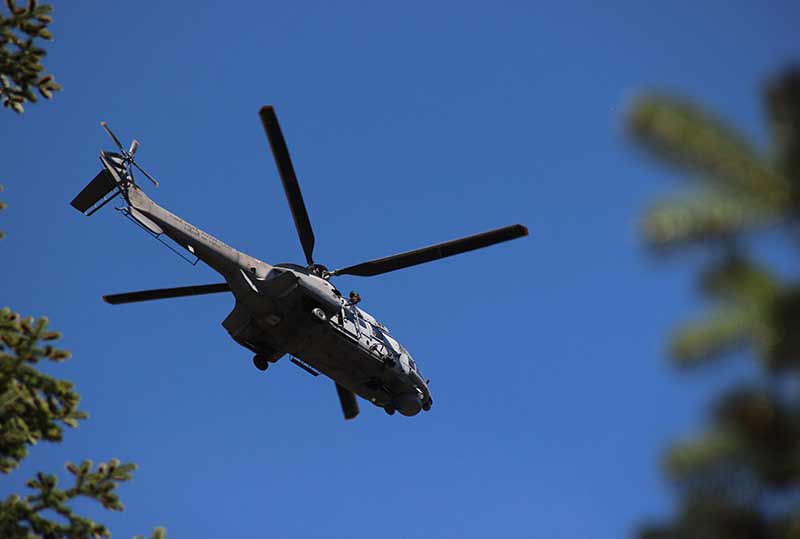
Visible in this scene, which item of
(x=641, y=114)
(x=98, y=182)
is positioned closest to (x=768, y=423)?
(x=641, y=114)

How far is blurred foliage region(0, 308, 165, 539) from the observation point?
903cm

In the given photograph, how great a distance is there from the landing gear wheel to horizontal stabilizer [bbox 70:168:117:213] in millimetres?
4721

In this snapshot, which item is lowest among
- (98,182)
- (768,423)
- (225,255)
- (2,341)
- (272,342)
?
(768,423)

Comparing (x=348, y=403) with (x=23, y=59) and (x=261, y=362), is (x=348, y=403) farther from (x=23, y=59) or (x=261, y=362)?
(x=23, y=59)

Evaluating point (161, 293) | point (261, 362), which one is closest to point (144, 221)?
point (161, 293)

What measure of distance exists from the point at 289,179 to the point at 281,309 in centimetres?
261

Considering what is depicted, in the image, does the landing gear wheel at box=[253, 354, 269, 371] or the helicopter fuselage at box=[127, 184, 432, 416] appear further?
the landing gear wheel at box=[253, 354, 269, 371]

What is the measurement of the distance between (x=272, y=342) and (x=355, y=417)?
4858 millimetres

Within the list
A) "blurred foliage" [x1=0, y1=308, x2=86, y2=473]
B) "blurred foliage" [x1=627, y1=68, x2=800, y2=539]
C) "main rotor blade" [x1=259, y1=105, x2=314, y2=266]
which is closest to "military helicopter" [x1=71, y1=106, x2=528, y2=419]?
"main rotor blade" [x1=259, y1=105, x2=314, y2=266]

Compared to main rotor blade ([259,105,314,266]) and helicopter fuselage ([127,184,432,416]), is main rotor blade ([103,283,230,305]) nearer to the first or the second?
helicopter fuselage ([127,184,432,416])

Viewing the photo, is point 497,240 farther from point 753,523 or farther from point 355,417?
point 753,523

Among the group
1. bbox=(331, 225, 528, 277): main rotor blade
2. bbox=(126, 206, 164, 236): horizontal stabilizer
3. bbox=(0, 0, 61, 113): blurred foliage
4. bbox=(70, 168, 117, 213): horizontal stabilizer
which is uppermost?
bbox=(70, 168, 117, 213): horizontal stabilizer

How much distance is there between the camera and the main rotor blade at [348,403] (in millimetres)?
21594

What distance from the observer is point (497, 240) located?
17.5 meters
